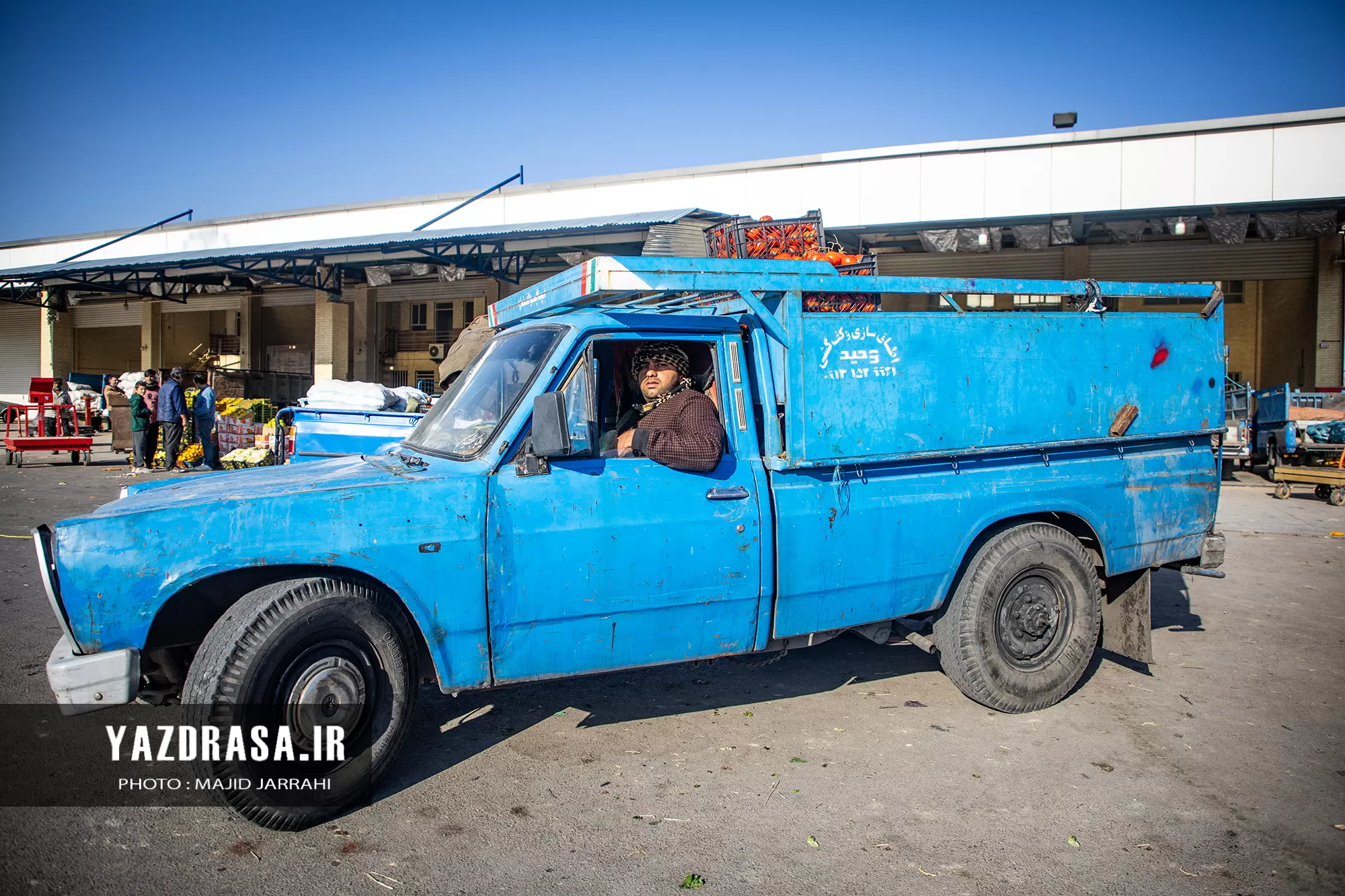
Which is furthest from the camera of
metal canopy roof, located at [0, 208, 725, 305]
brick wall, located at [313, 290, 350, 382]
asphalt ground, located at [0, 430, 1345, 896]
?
brick wall, located at [313, 290, 350, 382]

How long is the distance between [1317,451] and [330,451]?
16.8 metres

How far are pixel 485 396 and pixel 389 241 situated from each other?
1556 cm

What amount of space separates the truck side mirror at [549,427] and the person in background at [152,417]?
15299 millimetres

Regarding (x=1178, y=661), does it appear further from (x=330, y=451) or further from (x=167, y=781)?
(x=330, y=451)

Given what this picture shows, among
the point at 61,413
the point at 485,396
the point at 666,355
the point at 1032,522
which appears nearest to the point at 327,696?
the point at 485,396

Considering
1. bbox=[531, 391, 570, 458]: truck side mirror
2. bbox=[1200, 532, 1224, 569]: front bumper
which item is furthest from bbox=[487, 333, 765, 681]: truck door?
bbox=[1200, 532, 1224, 569]: front bumper

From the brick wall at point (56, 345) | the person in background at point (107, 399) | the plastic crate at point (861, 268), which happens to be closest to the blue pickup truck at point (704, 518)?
the plastic crate at point (861, 268)

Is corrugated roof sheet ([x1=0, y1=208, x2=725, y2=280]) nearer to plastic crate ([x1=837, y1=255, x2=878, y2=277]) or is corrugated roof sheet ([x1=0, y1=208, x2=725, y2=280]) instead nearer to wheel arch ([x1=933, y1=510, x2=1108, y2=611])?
plastic crate ([x1=837, y1=255, x2=878, y2=277])

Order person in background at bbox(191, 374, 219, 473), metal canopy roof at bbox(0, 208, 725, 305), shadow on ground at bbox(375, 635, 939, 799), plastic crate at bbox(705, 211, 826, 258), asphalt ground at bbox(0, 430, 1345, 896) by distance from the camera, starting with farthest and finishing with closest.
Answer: metal canopy roof at bbox(0, 208, 725, 305), person in background at bbox(191, 374, 219, 473), plastic crate at bbox(705, 211, 826, 258), shadow on ground at bbox(375, 635, 939, 799), asphalt ground at bbox(0, 430, 1345, 896)

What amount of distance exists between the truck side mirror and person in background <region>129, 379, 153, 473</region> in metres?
15.0

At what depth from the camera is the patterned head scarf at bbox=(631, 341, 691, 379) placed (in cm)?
398

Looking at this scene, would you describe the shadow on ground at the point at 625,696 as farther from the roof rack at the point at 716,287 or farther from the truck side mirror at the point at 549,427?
the roof rack at the point at 716,287

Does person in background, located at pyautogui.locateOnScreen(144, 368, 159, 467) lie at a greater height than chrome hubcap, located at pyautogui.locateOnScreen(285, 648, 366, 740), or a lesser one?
greater

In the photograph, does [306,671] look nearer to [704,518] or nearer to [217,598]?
[217,598]
